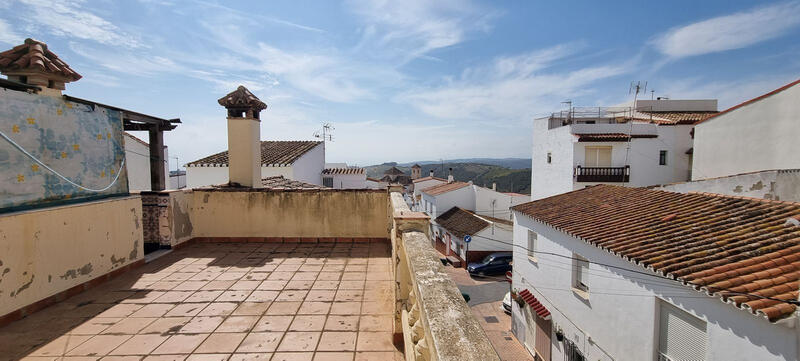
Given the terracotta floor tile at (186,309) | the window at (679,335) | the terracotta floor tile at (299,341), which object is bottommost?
the window at (679,335)

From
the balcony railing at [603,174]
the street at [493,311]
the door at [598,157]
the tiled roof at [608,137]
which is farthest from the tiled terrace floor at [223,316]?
the door at [598,157]

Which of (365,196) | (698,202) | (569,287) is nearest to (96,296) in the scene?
(365,196)

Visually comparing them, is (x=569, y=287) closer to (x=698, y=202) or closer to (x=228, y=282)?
(x=698, y=202)

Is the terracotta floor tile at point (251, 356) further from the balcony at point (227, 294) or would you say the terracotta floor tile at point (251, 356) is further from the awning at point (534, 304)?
the awning at point (534, 304)

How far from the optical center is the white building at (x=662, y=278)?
16.3 ft

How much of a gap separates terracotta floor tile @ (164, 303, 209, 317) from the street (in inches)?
338

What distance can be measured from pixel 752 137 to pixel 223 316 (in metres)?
19.0

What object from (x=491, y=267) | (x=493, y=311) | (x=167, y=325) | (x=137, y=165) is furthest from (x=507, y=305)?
(x=137, y=165)

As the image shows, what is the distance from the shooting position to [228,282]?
14.0 feet

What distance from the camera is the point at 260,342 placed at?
2920 mm

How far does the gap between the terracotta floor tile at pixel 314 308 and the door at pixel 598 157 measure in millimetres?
19482

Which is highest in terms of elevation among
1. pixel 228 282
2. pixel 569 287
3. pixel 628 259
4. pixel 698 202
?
pixel 698 202

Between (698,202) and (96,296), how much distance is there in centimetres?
1322

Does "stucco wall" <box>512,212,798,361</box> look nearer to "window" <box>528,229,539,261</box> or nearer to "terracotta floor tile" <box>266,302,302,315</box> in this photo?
"window" <box>528,229,539,261</box>
